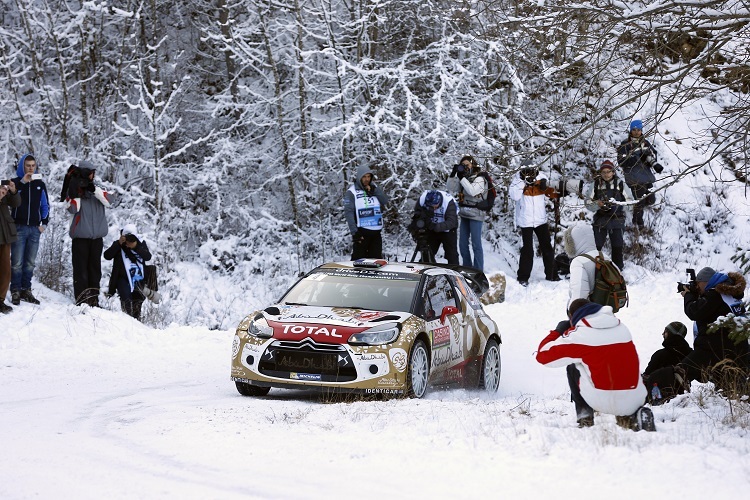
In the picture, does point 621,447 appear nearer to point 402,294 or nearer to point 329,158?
point 402,294

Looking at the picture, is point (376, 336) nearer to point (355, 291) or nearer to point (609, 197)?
point (355, 291)

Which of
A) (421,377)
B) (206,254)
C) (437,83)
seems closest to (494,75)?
(437,83)

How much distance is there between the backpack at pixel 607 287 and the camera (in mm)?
10711

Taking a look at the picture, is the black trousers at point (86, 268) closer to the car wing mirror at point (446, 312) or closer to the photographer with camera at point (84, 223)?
the photographer with camera at point (84, 223)

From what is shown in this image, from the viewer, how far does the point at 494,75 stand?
22.5 m

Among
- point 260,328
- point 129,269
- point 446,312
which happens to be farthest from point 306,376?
point 129,269

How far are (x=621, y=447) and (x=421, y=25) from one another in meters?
17.4

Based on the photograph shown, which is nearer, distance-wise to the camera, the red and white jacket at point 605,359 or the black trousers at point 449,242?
the red and white jacket at point 605,359

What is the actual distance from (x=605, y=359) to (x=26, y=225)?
1002 centimetres

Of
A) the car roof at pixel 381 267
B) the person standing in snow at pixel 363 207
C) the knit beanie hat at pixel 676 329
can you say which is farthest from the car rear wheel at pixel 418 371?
the person standing in snow at pixel 363 207


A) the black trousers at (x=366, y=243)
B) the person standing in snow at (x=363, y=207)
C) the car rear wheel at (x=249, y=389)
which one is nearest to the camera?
the car rear wheel at (x=249, y=389)

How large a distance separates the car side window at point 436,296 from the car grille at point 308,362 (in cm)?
133

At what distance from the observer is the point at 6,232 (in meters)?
13.8

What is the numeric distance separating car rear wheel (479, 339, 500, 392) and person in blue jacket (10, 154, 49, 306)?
6.92 metres
